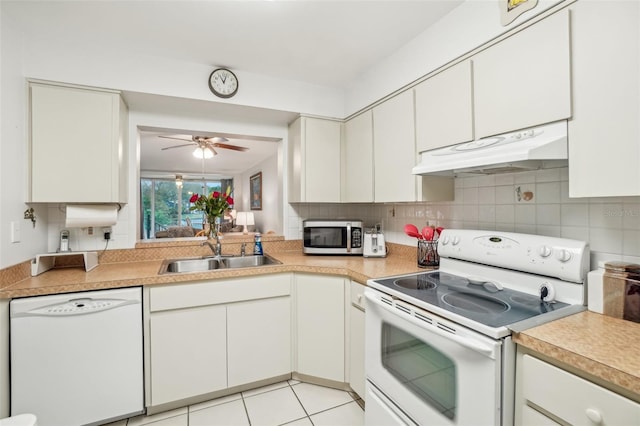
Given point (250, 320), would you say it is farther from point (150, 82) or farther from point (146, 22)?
point (146, 22)

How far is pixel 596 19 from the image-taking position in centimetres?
105

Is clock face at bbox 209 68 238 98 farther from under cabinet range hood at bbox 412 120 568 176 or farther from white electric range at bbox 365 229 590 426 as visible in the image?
white electric range at bbox 365 229 590 426

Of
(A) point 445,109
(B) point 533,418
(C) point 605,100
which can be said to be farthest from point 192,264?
(C) point 605,100

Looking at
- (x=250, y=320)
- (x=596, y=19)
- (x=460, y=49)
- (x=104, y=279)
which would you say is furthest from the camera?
(x=250, y=320)

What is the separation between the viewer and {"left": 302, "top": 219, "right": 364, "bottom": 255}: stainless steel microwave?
234cm

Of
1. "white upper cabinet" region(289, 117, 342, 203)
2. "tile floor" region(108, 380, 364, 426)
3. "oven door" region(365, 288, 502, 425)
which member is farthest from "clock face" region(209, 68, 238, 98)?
"tile floor" region(108, 380, 364, 426)

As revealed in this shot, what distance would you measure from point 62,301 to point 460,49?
8.05ft

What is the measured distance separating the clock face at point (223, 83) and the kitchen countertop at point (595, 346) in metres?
2.21

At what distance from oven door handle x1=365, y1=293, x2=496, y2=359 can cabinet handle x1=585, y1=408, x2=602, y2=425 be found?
242 millimetres

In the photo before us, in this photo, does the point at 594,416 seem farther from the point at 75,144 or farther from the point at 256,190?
the point at 256,190

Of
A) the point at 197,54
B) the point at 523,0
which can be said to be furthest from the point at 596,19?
the point at 197,54

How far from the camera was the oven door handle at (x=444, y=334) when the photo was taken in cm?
98

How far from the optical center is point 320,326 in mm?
2010

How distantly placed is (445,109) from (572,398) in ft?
4.38
